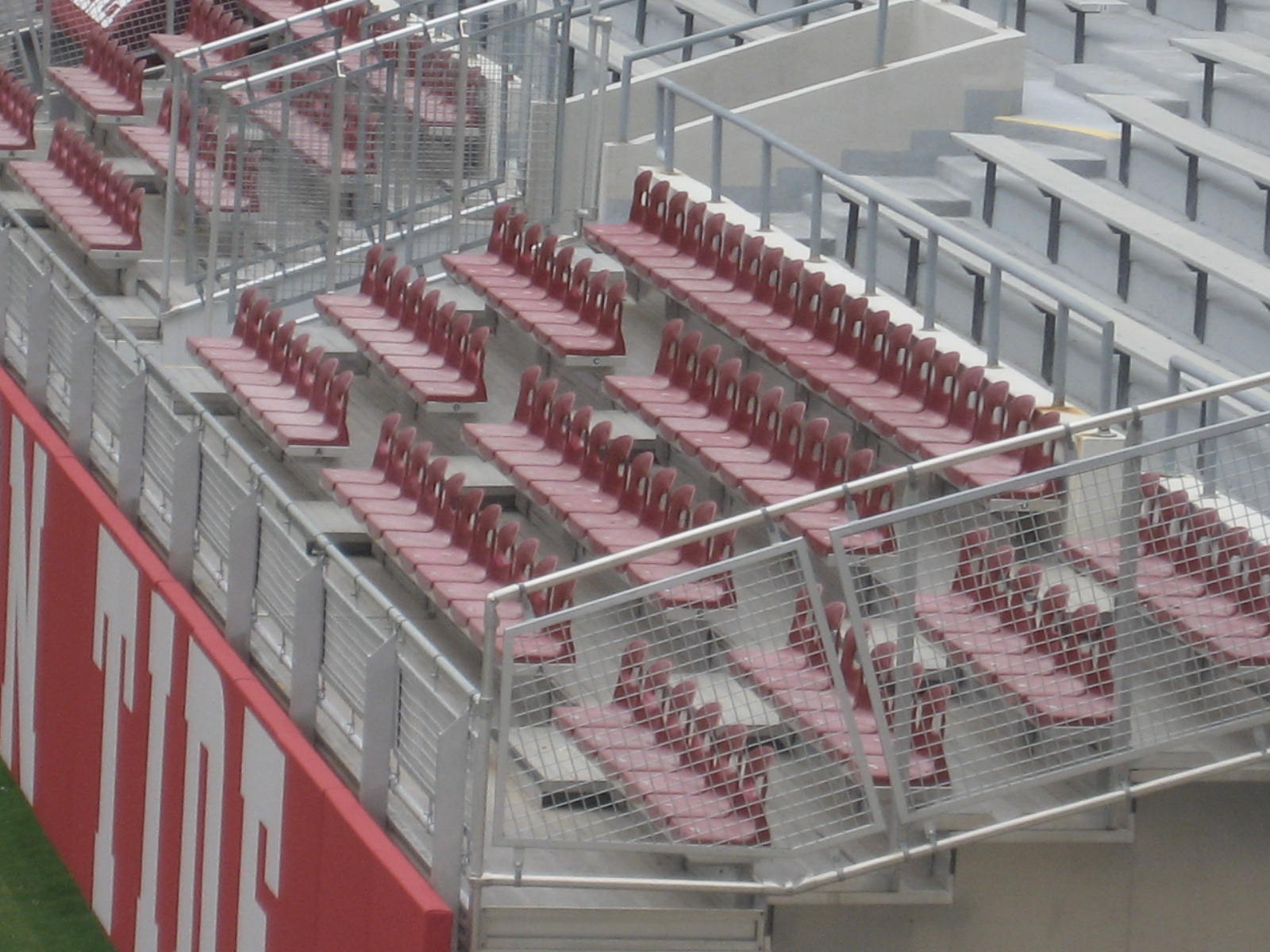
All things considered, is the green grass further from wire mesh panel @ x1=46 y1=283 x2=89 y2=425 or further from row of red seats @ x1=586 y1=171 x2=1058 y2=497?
row of red seats @ x1=586 y1=171 x2=1058 y2=497

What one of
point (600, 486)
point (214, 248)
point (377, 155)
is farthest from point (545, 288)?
point (600, 486)

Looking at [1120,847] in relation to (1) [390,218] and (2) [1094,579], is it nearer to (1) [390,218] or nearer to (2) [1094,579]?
(2) [1094,579]

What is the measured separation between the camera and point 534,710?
17.6 ft

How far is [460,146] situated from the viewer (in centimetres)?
924

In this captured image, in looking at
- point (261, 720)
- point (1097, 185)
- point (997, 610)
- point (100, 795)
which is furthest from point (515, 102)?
point (997, 610)

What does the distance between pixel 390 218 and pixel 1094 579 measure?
4.70m

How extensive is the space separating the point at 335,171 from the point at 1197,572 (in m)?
4.55

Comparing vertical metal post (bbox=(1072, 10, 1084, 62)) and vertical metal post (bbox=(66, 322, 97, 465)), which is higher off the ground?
vertical metal post (bbox=(1072, 10, 1084, 62))

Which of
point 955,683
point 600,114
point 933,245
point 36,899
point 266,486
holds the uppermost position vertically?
point 933,245

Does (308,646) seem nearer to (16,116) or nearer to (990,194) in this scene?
(990,194)

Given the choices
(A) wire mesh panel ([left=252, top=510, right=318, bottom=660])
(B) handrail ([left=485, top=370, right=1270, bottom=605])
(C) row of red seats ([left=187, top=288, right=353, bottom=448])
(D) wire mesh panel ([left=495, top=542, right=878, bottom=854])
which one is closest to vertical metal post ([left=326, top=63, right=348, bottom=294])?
(C) row of red seats ([left=187, top=288, right=353, bottom=448])

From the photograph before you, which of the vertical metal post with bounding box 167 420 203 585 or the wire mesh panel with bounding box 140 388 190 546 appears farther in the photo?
the wire mesh panel with bounding box 140 388 190 546

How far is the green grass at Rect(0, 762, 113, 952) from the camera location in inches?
306

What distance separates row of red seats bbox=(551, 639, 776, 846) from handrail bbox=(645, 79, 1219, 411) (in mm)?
1460
